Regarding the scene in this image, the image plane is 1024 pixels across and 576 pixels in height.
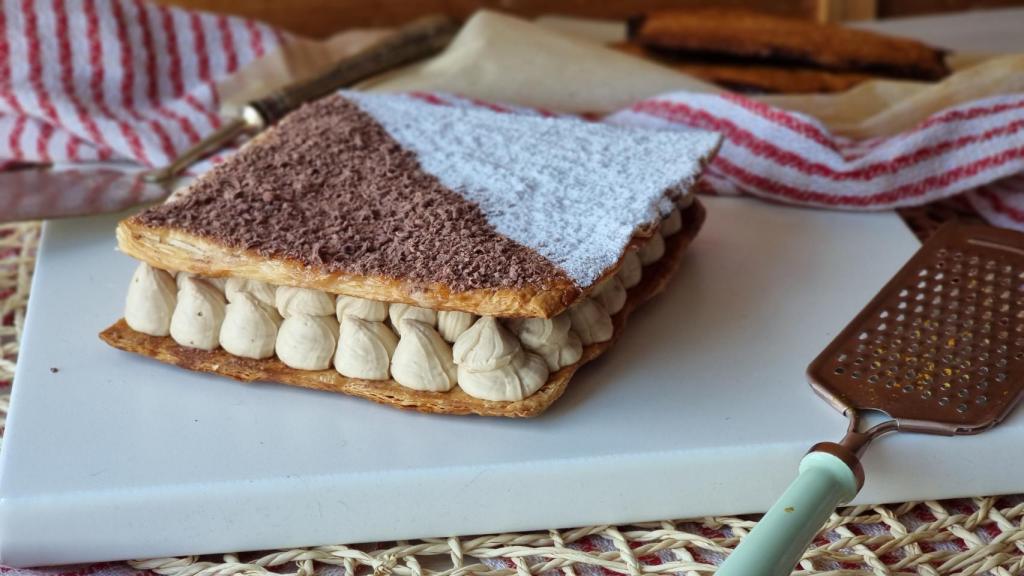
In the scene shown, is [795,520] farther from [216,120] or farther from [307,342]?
[216,120]

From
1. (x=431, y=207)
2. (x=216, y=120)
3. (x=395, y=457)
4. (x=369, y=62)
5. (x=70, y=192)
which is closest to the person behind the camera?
(x=395, y=457)

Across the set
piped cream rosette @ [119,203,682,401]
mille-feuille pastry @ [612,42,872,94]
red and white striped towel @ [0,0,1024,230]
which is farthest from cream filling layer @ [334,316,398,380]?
mille-feuille pastry @ [612,42,872,94]

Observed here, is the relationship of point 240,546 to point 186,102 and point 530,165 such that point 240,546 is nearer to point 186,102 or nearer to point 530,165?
point 530,165

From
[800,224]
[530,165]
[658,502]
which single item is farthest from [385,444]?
[800,224]

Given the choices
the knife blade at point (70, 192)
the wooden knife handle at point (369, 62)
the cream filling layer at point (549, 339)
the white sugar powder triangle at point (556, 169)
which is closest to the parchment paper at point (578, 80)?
the wooden knife handle at point (369, 62)

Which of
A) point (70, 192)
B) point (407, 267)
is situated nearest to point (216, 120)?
point (70, 192)

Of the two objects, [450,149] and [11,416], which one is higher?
[450,149]

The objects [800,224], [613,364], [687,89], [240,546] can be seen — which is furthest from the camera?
[687,89]
